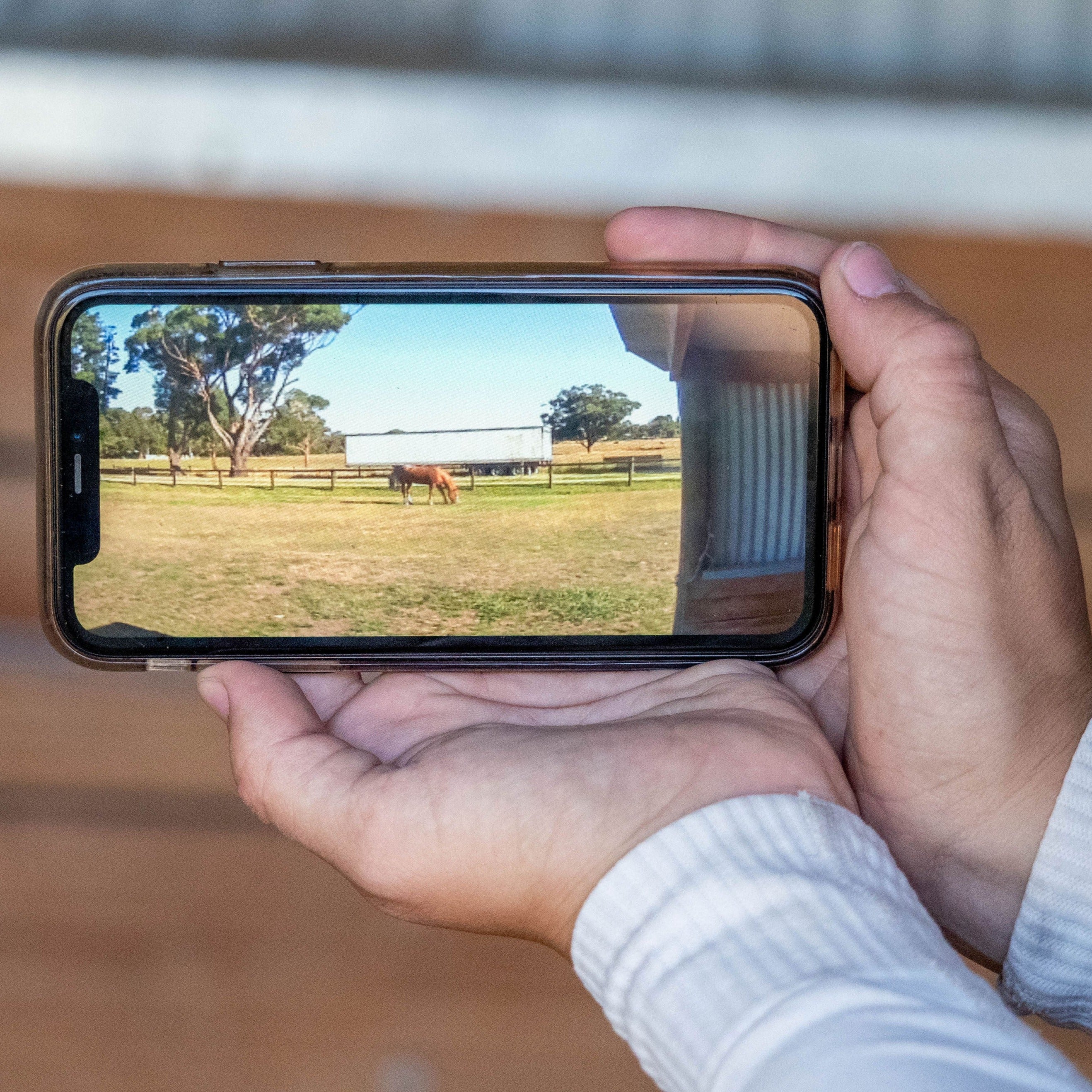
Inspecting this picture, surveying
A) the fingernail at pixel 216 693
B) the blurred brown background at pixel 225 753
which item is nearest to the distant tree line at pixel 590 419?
the fingernail at pixel 216 693

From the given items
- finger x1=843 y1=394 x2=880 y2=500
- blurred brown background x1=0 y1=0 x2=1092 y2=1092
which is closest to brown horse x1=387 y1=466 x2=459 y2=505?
finger x1=843 y1=394 x2=880 y2=500

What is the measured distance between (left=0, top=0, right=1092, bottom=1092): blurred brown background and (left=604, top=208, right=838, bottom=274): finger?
0.57 ft

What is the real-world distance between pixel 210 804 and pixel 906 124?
0.43 meters

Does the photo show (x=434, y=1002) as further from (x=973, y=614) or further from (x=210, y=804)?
(x=973, y=614)

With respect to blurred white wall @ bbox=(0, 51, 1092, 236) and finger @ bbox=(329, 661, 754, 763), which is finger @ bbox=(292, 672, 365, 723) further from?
blurred white wall @ bbox=(0, 51, 1092, 236)

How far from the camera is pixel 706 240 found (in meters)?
0.23

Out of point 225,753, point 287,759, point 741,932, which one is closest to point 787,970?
point 741,932

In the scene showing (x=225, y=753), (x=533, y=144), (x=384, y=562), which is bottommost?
(x=225, y=753)

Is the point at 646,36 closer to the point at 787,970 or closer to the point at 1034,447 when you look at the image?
the point at 1034,447

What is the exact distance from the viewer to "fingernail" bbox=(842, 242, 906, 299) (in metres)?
0.20

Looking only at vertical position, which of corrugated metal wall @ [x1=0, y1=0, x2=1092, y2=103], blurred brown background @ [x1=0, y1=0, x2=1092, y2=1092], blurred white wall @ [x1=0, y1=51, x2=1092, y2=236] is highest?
corrugated metal wall @ [x1=0, y1=0, x2=1092, y2=103]

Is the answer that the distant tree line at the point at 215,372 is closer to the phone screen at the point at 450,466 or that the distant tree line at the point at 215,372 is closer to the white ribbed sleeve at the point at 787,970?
the phone screen at the point at 450,466

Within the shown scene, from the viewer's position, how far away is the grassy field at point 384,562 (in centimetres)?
22

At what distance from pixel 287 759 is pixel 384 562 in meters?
0.06
